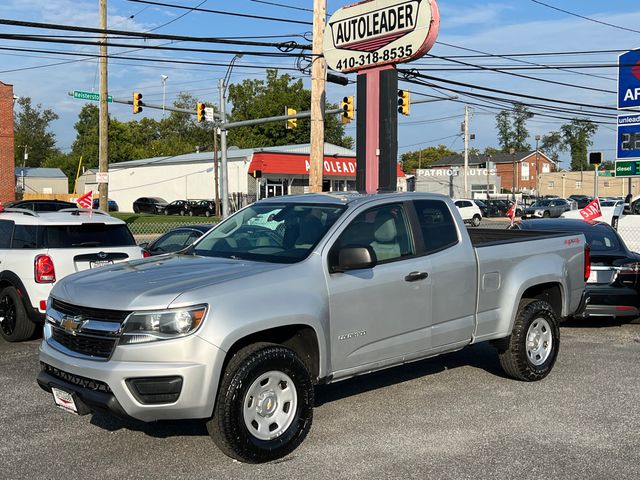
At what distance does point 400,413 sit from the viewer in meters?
5.99

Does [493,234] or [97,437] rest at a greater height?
[493,234]

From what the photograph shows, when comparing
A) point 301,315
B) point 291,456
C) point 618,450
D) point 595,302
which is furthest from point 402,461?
point 595,302

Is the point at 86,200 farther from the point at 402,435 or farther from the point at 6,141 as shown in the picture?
the point at 6,141

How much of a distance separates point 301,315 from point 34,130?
5036 inches

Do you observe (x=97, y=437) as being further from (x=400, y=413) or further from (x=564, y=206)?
(x=564, y=206)

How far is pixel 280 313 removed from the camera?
4.86 meters

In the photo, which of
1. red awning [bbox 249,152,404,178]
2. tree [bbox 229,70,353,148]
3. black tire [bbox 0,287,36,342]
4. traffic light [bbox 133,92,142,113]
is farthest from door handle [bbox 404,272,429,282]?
tree [bbox 229,70,353,148]

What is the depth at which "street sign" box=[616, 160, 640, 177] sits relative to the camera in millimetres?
20469

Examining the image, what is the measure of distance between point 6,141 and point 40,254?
127ft

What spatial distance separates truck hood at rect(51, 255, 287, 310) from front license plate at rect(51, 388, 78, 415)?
24.1 inches

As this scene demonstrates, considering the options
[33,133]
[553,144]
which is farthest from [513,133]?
[33,133]

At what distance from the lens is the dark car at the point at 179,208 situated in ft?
177

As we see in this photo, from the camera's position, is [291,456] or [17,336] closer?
[291,456]

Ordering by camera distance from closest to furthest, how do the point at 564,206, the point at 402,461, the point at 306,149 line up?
the point at 402,461 → the point at 564,206 → the point at 306,149
